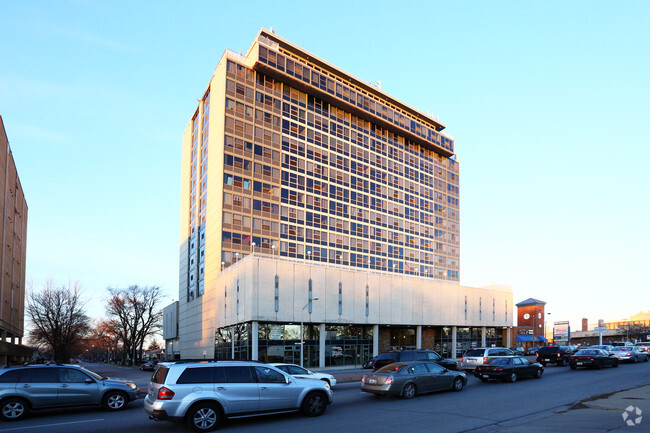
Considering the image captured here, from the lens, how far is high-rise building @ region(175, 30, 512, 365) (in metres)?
55.1

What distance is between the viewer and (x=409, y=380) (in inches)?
807

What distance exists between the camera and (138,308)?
327 ft

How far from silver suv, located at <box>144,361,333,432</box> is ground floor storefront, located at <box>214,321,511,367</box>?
115 ft

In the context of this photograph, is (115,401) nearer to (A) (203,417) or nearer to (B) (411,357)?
(A) (203,417)

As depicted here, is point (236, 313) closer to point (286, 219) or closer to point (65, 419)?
point (286, 219)

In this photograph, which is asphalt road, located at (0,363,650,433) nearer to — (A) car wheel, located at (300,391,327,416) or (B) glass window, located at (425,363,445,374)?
(A) car wheel, located at (300,391,327,416)

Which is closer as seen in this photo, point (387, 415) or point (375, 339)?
point (387, 415)

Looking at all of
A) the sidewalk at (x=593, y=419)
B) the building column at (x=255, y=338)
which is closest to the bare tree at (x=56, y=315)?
the building column at (x=255, y=338)

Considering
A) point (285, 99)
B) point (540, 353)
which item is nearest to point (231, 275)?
point (285, 99)

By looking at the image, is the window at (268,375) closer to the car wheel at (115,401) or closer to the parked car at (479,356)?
the car wheel at (115,401)

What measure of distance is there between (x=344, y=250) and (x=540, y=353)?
3962 cm

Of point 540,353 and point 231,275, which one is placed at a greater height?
point 231,275

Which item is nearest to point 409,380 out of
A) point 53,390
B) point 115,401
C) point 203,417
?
point 203,417

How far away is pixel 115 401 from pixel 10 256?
61338mm
